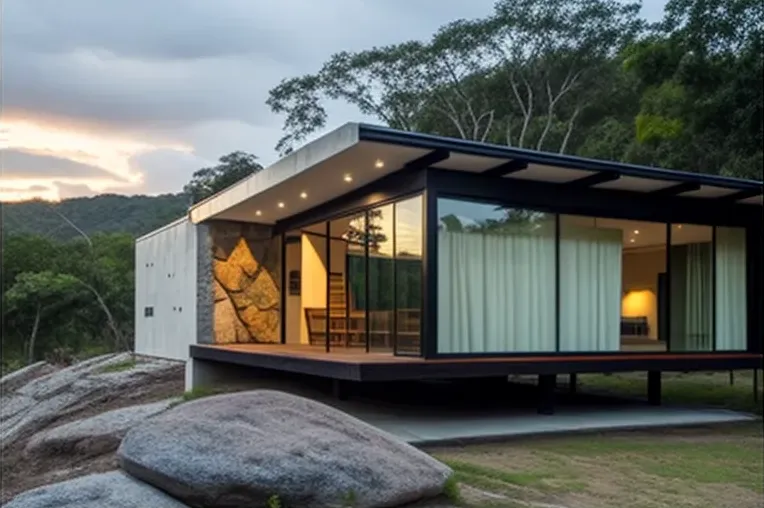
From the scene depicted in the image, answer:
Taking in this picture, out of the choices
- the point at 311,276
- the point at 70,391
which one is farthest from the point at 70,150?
the point at 311,276

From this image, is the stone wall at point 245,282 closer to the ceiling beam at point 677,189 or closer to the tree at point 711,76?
the ceiling beam at point 677,189

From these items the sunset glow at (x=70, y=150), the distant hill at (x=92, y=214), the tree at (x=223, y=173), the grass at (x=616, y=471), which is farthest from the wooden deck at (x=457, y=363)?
the distant hill at (x=92, y=214)

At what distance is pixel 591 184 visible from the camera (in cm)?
1057

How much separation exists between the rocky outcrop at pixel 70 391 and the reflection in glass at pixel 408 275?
5.55 meters

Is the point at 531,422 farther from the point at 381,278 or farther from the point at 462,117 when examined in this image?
the point at 462,117

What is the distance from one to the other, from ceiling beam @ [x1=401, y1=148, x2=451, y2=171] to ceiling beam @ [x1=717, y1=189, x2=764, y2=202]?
4.91 metres

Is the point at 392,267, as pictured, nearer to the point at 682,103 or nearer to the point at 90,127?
the point at 682,103

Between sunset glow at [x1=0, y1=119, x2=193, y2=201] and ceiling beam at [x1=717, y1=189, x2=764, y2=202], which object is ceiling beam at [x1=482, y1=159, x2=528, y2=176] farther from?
sunset glow at [x1=0, y1=119, x2=193, y2=201]

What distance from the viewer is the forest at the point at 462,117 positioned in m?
17.3

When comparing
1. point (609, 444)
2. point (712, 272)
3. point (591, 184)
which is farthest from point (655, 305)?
point (609, 444)

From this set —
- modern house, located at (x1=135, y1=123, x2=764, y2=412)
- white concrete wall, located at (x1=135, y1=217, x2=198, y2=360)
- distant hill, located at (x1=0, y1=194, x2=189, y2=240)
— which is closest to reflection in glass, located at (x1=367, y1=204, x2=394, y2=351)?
modern house, located at (x1=135, y1=123, x2=764, y2=412)

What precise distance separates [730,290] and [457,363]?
5.24 m

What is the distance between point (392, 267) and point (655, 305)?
408 centimetres

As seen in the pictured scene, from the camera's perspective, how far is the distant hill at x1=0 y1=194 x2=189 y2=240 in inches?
1209
